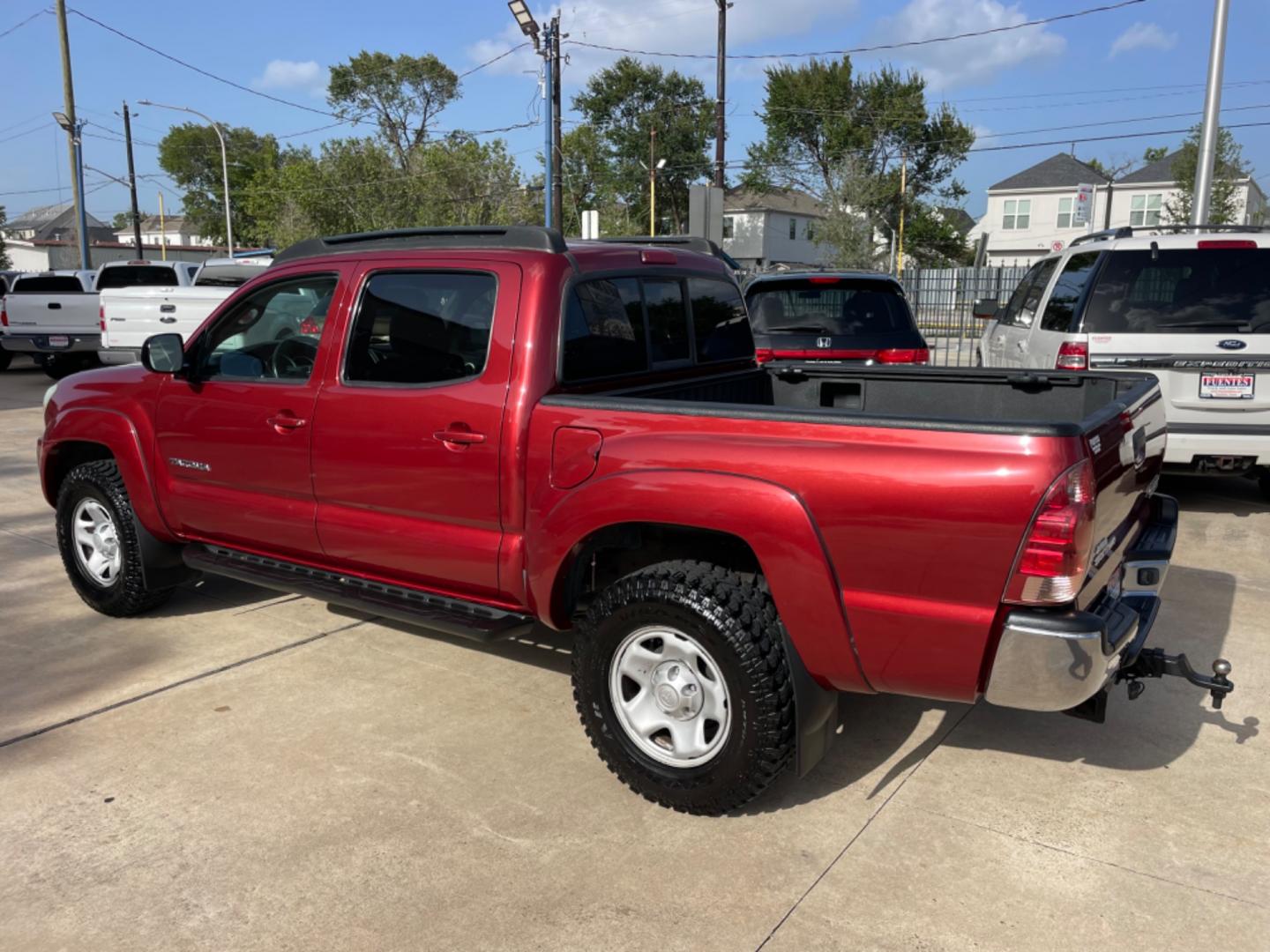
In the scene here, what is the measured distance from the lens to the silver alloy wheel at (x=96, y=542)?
538cm

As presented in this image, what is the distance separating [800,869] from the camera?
10.4 feet

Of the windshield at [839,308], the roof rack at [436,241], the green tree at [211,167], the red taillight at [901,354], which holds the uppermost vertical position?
the green tree at [211,167]

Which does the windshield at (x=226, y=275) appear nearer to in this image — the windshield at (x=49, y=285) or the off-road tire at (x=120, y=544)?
the windshield at (x=49, y=285)

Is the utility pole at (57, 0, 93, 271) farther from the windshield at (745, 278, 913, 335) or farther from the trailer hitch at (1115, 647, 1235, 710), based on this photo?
the trailer hitch at (1115, 647, 1235, 710)

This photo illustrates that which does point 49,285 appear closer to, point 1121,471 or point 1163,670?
point 1121,471

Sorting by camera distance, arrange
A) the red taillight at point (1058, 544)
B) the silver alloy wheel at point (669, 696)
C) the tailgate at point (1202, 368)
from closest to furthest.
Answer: the red taillight at point (1058, 544), the silver alloy wheel at point (669, 696), the tailgate at point (1202, 368)

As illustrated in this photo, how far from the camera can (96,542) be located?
214 inches

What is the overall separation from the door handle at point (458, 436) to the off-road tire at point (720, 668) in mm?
742

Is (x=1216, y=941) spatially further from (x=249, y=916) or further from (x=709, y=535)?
(x=249, y=916)

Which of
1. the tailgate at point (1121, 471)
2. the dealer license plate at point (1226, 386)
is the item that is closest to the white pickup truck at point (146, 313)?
the dealer license plate at point (1226, 386)

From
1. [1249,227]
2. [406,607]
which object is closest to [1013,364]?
[1249,227]

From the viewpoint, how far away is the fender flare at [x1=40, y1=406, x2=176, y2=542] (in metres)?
5.07

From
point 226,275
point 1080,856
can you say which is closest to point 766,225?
point 226,275

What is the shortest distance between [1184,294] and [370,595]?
578 cm
